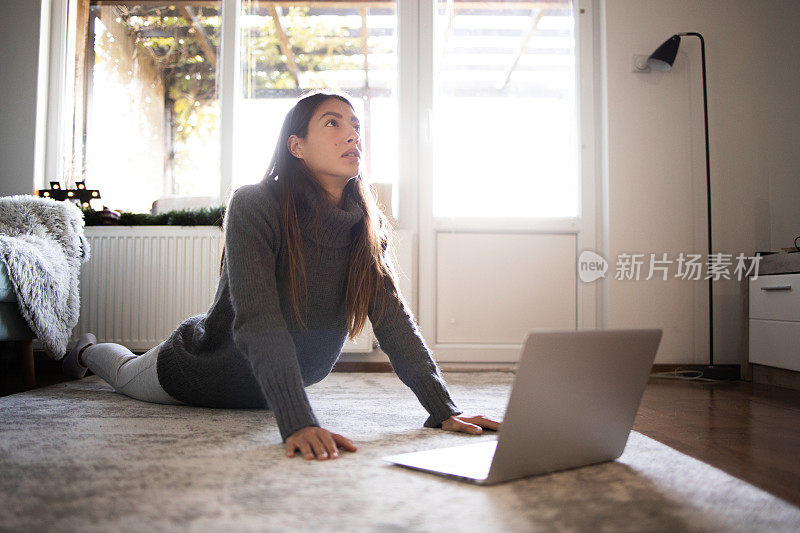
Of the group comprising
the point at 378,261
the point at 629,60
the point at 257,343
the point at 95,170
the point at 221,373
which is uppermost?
the point at 629,60

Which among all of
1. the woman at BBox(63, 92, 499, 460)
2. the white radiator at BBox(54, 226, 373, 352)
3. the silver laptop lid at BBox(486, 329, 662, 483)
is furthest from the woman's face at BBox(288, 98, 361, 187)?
the white radiator at BBox(54, 226, 373, 352)

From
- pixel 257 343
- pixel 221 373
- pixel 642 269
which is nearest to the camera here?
pixel 257 343

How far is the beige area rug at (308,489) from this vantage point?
742 millimetres

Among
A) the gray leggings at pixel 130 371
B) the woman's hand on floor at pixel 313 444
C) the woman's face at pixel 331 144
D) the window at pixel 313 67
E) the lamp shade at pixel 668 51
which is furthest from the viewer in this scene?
the window at pixel 313 67

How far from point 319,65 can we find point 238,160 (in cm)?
65

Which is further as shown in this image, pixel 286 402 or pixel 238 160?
pixel 238 160

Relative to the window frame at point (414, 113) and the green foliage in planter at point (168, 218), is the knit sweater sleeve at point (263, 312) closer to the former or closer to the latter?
the green foliage in planter at point (168, 218)

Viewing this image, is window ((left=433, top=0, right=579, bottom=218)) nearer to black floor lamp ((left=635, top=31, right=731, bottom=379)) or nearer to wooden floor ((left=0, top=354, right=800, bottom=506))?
black floor lamp ((left=635, top=31, right=731, bottom=379))

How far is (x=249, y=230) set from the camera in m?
1.26

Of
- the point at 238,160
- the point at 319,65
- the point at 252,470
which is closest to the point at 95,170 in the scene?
the point at 238,160

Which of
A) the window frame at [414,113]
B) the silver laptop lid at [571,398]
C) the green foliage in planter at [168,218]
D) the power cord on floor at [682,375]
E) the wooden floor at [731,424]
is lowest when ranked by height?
the power cord on floor at [682,375]

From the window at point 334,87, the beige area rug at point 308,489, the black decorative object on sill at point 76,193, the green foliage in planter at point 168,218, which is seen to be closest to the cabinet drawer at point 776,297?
the window at point 334,87

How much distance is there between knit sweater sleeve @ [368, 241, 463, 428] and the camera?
52.7 inches

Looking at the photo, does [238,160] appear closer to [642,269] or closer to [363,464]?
Result: [642,269]
